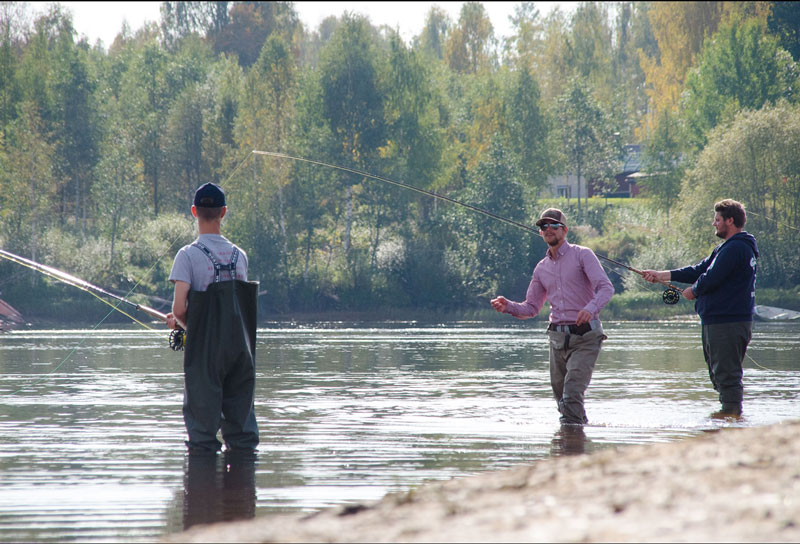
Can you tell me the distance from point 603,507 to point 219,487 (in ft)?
8.51

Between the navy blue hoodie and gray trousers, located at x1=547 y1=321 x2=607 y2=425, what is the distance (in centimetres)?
102

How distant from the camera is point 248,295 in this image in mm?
6965

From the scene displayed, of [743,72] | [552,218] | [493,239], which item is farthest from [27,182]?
[552,218]

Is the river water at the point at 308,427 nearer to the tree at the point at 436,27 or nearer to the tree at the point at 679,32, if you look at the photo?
the tree at the point at 679,32

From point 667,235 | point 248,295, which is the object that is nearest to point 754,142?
point 667,235

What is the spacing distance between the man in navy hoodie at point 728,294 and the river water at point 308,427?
58 cm

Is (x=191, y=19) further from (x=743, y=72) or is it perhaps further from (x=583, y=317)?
(x=583, y=317)

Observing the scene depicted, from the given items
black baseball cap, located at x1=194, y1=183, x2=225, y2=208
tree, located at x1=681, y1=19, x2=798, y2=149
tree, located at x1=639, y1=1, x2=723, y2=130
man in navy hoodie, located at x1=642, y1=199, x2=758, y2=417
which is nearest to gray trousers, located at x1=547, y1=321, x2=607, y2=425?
man in navy hoodie, located at x1=642, y1=199, x2=758, y2=417

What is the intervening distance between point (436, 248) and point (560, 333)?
39.6 m

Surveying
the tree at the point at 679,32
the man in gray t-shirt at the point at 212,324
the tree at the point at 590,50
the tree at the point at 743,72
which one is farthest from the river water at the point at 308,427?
the tree at the point at 590,50

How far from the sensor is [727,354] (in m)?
8.94

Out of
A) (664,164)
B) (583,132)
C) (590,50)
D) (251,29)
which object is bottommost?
(664,164)

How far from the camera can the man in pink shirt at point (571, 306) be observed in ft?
27.8

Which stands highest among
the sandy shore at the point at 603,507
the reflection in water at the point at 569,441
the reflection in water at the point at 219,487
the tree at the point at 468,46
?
the tree at the point at 468,46
